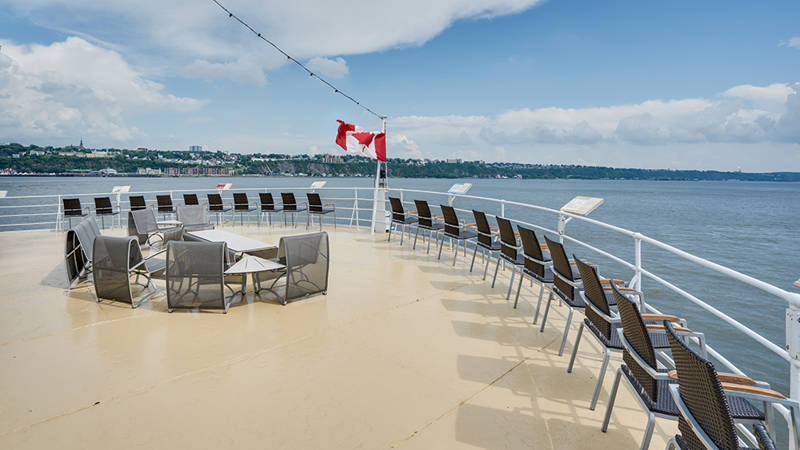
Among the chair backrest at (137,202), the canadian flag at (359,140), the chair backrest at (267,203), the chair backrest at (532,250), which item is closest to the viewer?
the chair backrest at (532,250)

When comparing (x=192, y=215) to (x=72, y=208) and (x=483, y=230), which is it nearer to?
(x=72, y=208)

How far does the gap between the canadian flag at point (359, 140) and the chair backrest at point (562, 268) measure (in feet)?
18.5

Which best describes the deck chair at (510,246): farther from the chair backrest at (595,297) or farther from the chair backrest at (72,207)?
the chair backrest at (72,207)

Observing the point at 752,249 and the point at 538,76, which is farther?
the point at 538,76

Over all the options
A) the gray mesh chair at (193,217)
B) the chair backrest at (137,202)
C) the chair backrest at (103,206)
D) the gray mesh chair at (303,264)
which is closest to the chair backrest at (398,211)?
the gray mesh chair at (303,264)

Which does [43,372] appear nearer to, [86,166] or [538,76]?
[538,76]

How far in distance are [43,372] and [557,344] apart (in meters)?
3.62

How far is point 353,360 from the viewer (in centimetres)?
273

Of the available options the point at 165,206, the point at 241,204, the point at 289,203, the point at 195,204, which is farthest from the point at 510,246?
the point at 165,206

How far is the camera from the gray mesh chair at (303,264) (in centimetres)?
377

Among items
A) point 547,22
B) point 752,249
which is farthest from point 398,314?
point 752,249

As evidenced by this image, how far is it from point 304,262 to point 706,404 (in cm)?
334

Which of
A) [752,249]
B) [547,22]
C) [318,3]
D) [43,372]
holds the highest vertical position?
[547,22]

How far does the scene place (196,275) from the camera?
352 cm
